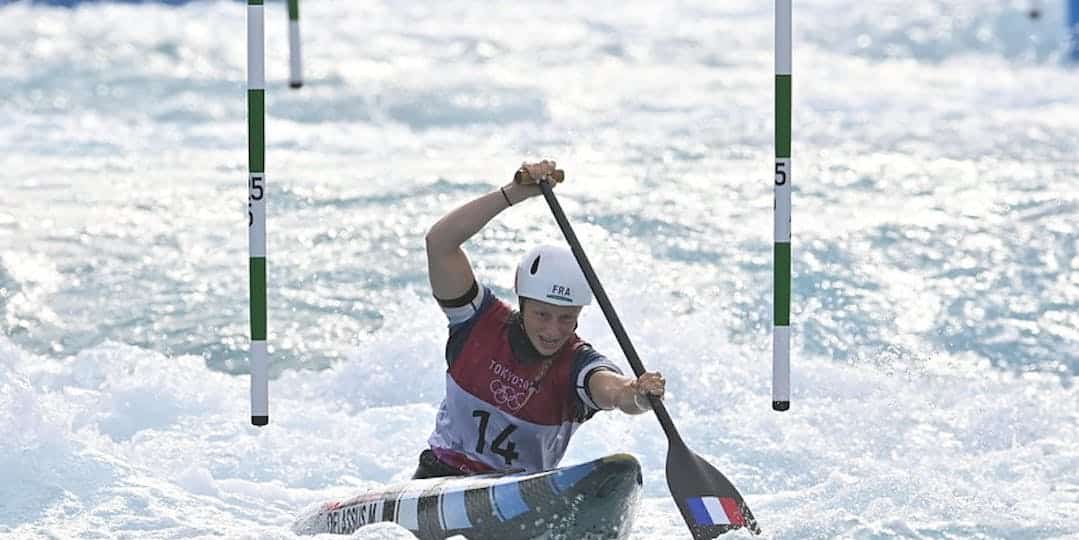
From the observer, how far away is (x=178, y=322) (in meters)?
7.36

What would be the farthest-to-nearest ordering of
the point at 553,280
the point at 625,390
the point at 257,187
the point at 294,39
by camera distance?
1. the point at 294,39
2. the point at 257,187
3. the point at 553,280
4. the point at 625,390

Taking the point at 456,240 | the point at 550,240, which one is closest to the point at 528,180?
the point at 456,240

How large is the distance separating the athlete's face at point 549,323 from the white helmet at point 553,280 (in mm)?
22

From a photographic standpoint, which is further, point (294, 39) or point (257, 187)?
point (294, 39)

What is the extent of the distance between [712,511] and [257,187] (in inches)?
62.7

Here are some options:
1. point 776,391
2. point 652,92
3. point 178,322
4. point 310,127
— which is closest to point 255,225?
point 776,391

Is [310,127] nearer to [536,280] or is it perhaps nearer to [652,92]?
[652,92]

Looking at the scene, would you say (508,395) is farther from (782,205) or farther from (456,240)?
(782,205)

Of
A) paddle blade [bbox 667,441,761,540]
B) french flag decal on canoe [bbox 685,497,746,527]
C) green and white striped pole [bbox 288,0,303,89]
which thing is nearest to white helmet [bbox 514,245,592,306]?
paddle blade [bbox 667,441,761,540]

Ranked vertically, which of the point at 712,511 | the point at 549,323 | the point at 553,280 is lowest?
the point at 712,511

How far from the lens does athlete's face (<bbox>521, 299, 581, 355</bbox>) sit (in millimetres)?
4102

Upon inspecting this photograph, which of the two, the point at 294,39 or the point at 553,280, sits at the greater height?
the point at 294,39

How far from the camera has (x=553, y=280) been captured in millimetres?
4078

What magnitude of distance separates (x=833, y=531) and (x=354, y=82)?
30.0 ft
